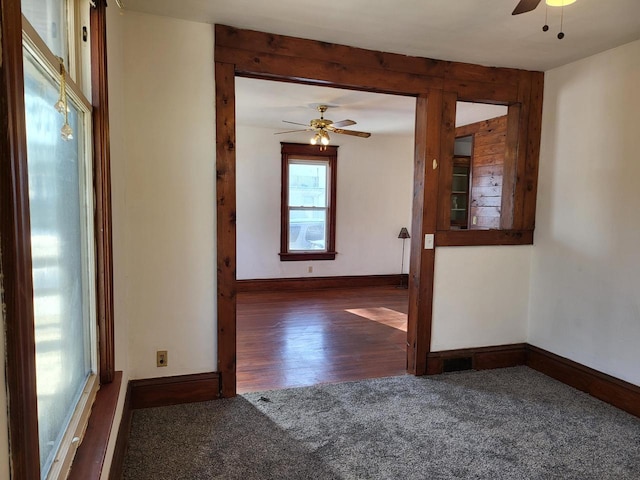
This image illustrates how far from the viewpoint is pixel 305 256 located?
22.1 feet

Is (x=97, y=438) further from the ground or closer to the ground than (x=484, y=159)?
closer to the ground

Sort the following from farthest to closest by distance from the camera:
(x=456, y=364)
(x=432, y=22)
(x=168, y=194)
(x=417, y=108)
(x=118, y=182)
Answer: (x=456, y=364) < (x=417, y=108) < (x=168, y=194) < (x=432, y=22) < (x=118, y=182)

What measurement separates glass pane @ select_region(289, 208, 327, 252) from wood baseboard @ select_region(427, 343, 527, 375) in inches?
149

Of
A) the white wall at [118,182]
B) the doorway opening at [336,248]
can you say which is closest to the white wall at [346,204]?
the doorway opening at [336,248]

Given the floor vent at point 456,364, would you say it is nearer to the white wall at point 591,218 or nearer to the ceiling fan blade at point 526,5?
the white wall at point 591,218

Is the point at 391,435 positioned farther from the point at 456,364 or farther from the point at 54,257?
the point at 54,257

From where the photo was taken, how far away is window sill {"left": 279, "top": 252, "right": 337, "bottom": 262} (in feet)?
21.7

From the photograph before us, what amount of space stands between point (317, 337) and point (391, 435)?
193 cm

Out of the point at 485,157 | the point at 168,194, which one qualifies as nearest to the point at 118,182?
the point at 168,194

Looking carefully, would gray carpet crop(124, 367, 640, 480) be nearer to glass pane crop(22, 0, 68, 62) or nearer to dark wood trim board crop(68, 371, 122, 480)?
dark wood trim board crop(68, 371, 122, 480)

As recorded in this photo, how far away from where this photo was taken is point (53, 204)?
125cm

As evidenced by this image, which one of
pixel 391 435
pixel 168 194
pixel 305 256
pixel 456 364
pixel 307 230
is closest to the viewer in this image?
pixel 391 435

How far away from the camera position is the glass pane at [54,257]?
1.05 meters

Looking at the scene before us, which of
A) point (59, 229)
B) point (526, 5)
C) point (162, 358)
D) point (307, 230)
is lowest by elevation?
point (162, 358)
